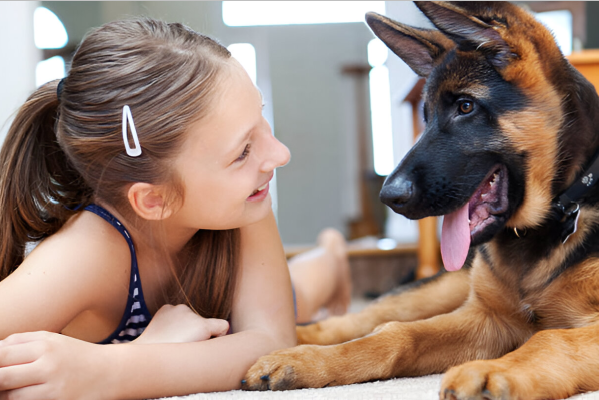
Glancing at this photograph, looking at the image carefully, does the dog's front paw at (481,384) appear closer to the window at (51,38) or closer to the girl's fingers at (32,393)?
the girl's fingers at (32,393)

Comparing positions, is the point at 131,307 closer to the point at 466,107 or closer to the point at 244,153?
the point at 244,153

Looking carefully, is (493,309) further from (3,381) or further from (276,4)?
(276,4)

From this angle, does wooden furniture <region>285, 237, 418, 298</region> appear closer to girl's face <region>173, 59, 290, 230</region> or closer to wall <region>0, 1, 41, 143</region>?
wall <region>0, 1, 41, 143</region>

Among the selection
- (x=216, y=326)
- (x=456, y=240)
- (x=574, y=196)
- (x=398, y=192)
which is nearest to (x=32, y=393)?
(x=216, y=326)

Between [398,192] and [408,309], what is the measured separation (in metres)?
0.65

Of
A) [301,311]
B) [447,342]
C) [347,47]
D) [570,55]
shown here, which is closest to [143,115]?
[447,342]

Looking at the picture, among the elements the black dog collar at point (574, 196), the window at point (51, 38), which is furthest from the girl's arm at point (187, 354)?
the window at point (51, 38)

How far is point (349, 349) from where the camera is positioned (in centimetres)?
124

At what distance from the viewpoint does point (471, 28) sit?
1269 mm

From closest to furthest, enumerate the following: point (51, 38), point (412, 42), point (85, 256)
→ point (85, 256) → point (412, 42) → point (51, 38)

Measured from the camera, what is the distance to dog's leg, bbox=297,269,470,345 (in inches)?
68.5

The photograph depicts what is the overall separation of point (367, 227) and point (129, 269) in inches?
246

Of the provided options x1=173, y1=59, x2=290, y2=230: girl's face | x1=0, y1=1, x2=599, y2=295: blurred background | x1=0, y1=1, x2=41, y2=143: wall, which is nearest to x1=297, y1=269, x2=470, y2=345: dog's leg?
x1=173, y1=59, x2=290, y2=230: girl's face

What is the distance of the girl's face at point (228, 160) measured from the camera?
1252mm
